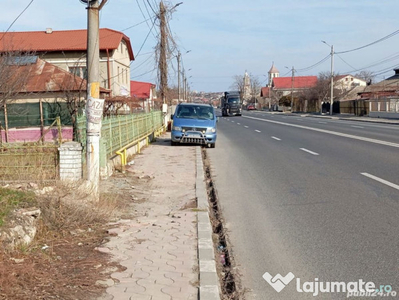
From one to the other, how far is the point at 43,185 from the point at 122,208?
4.68ft

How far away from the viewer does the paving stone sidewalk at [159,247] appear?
446 centimetres

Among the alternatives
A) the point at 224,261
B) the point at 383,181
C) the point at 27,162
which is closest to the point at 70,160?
the point at 27,162

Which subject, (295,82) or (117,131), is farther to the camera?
(295,82)

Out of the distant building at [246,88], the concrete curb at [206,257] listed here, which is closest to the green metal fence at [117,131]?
the concrete curb at [206,257]

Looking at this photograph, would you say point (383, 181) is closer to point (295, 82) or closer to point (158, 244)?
point (158, 244)

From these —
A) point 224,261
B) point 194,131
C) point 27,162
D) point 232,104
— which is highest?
point 232,104

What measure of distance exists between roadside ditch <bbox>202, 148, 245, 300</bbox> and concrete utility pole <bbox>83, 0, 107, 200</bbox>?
2075mm

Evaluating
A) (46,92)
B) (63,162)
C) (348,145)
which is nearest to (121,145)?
(63,162)

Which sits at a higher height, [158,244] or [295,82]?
[295,82]

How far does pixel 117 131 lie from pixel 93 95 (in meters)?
5.36

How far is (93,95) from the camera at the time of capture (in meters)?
7.92

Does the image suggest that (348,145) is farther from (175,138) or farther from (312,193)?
(312,193)

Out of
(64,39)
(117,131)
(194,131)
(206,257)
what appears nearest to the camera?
(206,257)

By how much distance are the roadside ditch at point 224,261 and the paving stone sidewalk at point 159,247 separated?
0.31 meters
